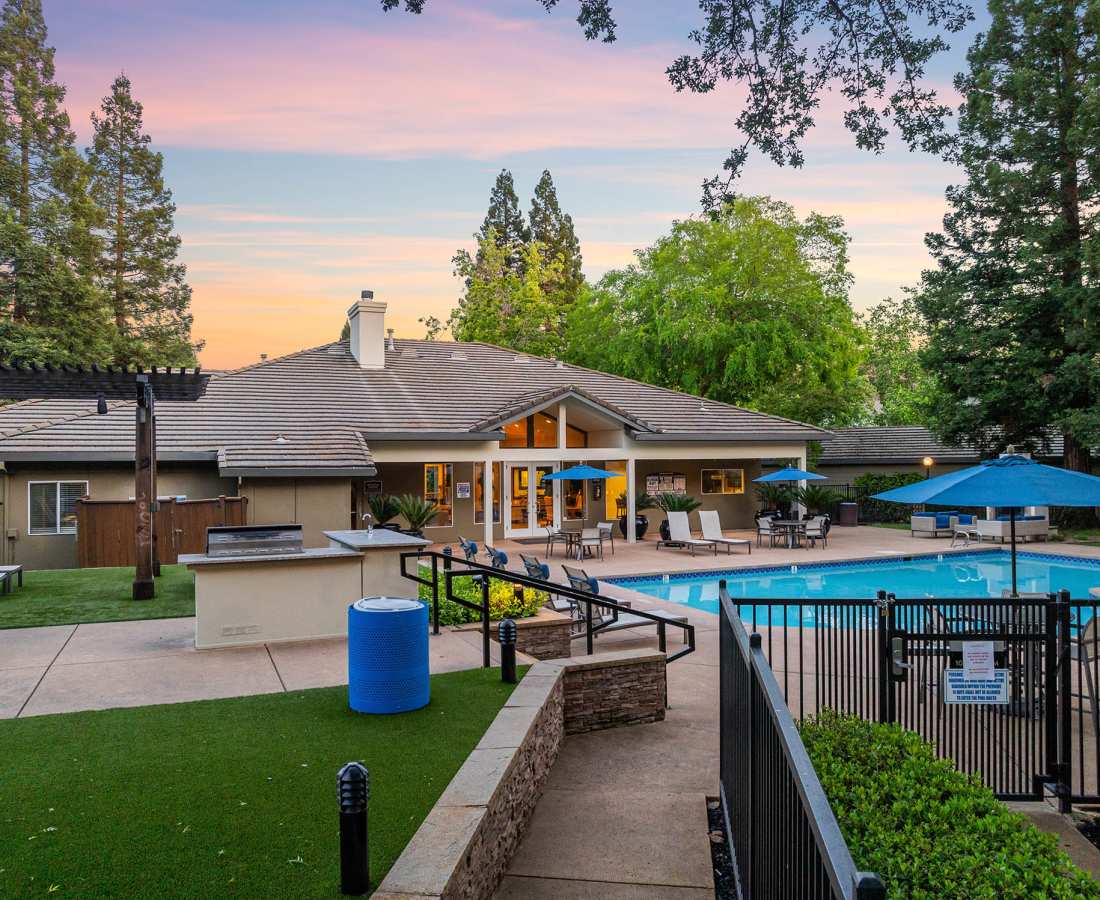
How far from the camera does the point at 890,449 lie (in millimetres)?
34656

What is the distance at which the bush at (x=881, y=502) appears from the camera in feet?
101

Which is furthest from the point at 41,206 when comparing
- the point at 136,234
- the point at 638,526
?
the point at 638,526

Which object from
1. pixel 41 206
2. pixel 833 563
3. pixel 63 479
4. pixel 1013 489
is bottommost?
pixel 833 563

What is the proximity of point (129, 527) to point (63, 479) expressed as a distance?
9.80ft

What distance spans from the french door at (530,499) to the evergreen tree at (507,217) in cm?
3665

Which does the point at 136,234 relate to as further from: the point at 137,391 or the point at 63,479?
the point at 137,391

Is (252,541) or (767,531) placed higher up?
(252,541)

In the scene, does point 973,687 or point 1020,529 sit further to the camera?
point 1020,529

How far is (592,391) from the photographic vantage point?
2770 cm

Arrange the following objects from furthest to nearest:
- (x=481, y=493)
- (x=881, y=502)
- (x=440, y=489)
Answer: (x=881, y=502), (x=481, y=493), (x=440, y=489)

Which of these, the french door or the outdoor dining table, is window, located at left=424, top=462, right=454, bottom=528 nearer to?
the french door

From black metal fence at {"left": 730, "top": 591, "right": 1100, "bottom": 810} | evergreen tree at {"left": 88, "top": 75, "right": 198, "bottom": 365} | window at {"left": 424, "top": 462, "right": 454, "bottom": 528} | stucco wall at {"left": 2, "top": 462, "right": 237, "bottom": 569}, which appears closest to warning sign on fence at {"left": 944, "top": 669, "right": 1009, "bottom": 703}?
black metal fence at {"left": 730, "top": 591, "right": 1100, "bottom": 810}

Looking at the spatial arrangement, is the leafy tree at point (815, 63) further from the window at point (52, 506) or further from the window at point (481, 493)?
the window at point (481, 493)

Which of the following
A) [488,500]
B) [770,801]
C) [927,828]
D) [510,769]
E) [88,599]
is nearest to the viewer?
[770,801]
